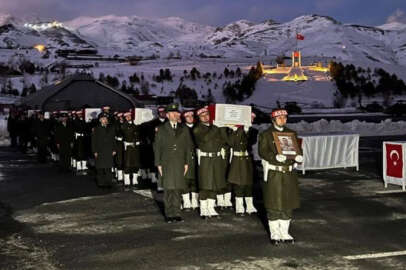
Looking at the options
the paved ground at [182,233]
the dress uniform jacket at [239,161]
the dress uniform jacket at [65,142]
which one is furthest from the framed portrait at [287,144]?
the dress uniform jacket at [65,142]

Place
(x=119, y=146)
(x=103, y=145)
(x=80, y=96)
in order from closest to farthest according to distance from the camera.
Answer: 1. (x=103, y=145)
2. (x=119, y=146)
3. (x=80, y=96)

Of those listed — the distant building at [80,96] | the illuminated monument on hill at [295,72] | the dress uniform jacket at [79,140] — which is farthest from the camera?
the illuminated monument on hill at [295,72]

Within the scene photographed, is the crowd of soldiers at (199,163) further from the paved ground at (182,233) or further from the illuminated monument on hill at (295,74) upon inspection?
the illuminated monument on hill at (295,74)

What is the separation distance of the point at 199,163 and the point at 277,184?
7.44ft

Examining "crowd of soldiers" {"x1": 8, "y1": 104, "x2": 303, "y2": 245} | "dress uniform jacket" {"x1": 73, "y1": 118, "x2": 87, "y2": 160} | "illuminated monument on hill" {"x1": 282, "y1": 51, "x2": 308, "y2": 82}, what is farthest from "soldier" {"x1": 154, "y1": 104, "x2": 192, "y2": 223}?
"illuminated monument on hill" {"x1": 282, "y1": 51, "x2": 308, "y2": 82}

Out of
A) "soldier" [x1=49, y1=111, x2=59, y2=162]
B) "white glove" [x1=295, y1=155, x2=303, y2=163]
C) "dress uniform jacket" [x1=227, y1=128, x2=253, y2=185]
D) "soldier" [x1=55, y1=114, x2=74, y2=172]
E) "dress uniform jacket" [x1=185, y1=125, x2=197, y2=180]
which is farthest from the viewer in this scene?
"soldier" [x1=49, y1=111, x2=59, y2=162]

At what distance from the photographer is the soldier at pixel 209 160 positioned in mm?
9594

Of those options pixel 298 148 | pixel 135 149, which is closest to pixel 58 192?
pixel 135 149

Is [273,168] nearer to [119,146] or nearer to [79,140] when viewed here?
[119,146]

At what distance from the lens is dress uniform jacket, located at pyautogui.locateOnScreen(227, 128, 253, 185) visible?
9.75m

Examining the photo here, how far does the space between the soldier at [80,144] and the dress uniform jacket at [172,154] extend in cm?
858

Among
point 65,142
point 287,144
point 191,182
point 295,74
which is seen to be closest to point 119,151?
point 65,142

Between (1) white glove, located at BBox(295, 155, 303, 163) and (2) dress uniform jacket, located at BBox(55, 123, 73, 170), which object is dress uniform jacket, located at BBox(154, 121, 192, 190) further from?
(2) dress uniform jacket, located at BBox(55, 123, 73, 170)

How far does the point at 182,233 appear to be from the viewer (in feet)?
28.1
